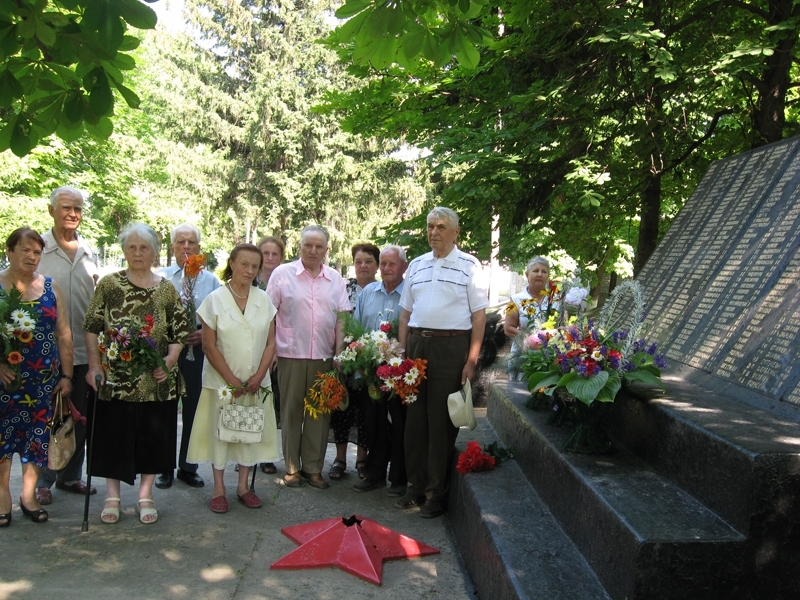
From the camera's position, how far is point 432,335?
504 centimetres

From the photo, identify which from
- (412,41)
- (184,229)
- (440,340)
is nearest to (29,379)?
(184,229)

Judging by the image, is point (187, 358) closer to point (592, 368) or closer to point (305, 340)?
point (305, 340)

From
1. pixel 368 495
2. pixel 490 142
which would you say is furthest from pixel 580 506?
pixel 490 142

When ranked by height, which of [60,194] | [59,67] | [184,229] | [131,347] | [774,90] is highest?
[774,90]

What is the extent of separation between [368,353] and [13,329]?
7.47 ft

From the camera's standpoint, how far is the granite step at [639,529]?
2641 mm

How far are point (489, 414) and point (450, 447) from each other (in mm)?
1125

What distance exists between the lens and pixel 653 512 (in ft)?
9.57

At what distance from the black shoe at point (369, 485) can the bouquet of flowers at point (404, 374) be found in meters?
1.13

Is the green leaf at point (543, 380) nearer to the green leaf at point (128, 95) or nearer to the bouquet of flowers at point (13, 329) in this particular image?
the green leaf at point (128, 95)

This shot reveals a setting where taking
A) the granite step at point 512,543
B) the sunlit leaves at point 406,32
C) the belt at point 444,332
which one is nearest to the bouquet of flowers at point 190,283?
the belt at point 444,332

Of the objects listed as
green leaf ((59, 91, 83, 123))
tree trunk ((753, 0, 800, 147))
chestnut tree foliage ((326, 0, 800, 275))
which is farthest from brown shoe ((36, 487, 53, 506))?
tree trunk ((753, 0, 800, 147))

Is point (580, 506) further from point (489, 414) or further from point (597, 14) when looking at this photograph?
point (597, 14)

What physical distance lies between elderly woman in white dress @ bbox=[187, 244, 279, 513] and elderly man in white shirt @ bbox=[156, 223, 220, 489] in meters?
0.60
